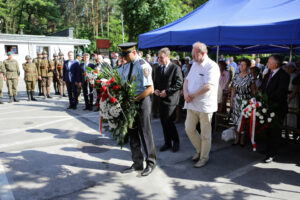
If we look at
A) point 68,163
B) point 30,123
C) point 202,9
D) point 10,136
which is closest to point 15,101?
point 30,123

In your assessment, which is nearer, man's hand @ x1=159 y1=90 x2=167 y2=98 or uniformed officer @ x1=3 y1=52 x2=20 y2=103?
man's hand @ x1=159 y1=90 x2=167 y2=98

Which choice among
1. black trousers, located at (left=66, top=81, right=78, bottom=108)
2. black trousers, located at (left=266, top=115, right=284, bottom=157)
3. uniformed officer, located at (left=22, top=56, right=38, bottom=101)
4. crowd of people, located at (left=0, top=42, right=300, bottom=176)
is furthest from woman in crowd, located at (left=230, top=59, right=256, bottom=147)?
uniformed officer, located at (left=22, top=56, right=38, bottom=101)

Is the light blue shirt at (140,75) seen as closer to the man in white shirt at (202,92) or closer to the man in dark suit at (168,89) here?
the man in white shirt at (202,92)

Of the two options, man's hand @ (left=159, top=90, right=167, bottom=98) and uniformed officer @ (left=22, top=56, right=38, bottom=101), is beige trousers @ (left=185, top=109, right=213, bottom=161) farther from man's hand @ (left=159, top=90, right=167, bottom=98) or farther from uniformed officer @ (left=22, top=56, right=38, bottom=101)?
uniformed officer @ (left=22, top=56, right=38, bottom=101)

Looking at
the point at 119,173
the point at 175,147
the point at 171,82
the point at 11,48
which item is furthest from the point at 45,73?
the point at 11,48

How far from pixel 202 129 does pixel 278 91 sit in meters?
1.48

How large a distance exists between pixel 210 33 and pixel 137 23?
25690mm

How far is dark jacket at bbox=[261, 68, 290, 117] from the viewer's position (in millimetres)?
4184

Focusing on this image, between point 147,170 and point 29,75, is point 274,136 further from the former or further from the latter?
point 29,75

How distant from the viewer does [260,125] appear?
14.8ft

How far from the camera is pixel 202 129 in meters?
4.18

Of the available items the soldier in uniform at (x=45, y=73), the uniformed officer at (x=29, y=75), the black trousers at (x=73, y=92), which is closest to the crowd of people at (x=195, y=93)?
the black trousers at (x=73, y=92)

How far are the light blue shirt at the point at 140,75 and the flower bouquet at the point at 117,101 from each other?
112 millimetres

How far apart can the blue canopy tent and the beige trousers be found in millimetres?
1679
